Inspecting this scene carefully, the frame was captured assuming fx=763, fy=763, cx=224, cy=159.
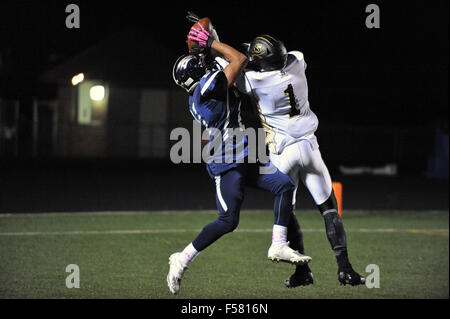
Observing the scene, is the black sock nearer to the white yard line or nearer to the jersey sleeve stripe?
the jersey sleeve stripe

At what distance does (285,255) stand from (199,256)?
1792 centimetres

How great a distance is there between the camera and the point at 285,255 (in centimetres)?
698

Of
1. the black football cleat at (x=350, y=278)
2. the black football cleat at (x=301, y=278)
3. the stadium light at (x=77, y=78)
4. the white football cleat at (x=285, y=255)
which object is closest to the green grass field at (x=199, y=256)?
the black football cleat at (x=301, y=278)

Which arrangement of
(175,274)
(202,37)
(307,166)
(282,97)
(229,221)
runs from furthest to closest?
(175,274) < (229,221) < (307,166) < (282,97) < (202,37)

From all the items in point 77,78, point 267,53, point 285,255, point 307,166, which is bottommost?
point 285,255

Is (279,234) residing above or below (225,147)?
below

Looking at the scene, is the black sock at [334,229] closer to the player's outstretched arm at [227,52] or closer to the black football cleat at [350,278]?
the black football cleat at [350,278]

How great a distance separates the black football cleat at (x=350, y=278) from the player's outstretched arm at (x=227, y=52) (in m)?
2.02

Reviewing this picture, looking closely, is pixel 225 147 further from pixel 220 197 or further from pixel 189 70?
pixel 189 70

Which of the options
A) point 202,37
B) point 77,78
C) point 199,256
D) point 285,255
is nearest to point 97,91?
point 77,78

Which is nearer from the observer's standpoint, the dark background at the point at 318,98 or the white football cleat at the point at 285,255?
the white football cleat at the point at 285,255

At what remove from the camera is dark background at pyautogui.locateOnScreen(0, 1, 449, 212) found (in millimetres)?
35219

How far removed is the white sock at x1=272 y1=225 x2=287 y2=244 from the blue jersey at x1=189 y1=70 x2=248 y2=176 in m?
0.76

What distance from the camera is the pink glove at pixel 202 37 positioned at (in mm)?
6266
